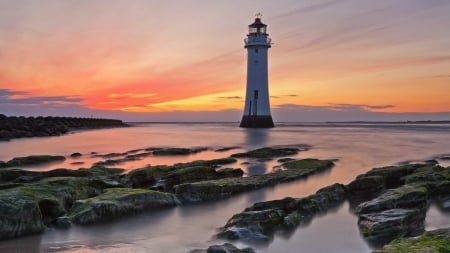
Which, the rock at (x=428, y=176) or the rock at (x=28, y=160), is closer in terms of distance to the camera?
the rock at (x=428, y=176)

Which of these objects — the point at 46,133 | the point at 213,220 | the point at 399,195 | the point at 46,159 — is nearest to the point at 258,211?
the point at 213,220

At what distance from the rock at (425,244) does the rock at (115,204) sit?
4.65 m

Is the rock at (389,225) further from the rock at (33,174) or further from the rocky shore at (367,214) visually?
the rock at (33,174)

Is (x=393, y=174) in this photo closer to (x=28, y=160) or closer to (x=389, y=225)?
(x=389, y=225)

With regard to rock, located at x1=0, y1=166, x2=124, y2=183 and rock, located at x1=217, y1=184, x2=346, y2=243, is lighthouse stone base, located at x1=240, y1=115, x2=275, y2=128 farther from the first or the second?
rock, located at x1=217, y1=184, x2=346, y2=243

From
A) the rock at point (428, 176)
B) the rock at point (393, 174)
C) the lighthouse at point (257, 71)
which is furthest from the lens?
the lighthouse at point (257, 71)

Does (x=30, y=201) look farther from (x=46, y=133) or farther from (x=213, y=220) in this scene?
(x=46, y=133)

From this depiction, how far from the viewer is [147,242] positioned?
21.3ft

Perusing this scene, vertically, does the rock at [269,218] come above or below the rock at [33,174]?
below

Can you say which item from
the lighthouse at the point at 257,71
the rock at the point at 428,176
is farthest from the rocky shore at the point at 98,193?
the lighthouse at the point at 257,71

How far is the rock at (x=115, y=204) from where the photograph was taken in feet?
24.2

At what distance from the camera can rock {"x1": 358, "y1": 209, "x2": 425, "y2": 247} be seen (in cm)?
635

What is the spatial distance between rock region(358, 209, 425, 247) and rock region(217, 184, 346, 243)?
1.01 meters

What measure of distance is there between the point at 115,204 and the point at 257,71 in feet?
117
